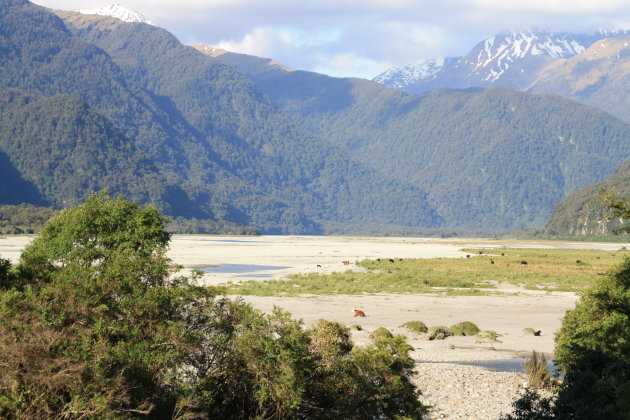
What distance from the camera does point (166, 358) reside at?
14.3 m

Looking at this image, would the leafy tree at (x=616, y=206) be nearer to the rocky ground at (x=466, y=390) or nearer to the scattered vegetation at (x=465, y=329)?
the rocky ground at (x=466, y=390)

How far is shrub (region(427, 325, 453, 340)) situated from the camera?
1407 inches

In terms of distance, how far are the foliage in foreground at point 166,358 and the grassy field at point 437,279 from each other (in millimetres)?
30414

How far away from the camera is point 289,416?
1509 centimetres

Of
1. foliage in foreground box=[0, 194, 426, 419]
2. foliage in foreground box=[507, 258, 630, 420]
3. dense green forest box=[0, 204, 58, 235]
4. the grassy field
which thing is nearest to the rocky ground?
foliage in foreground box=[507, 258, 630, 420]

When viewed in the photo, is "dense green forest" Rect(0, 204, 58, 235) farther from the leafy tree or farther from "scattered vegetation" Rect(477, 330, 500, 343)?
the leafy tree

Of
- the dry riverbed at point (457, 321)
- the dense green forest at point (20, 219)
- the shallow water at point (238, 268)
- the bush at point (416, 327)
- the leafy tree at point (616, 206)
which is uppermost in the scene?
the leafy tree at point (616, 206)

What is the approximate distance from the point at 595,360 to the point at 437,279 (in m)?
51.8

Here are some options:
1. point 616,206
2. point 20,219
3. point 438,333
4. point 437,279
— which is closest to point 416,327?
point 438,333

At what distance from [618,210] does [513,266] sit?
67.4 metres

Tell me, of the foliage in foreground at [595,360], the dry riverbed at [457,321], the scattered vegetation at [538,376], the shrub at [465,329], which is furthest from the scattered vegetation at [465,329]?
the foliage in foreground at [595,360]

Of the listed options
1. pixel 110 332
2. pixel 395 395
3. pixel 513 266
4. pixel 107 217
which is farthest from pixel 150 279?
pixel 513 266

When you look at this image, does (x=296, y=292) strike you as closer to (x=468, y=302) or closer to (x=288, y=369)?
(x=468, y=302)

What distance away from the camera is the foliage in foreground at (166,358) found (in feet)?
41.5
